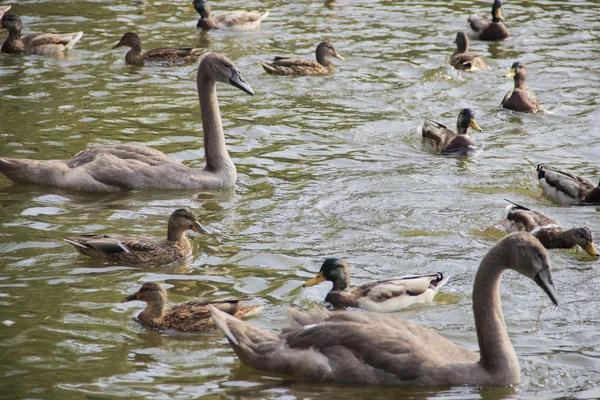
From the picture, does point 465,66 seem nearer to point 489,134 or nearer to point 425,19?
point 489,134

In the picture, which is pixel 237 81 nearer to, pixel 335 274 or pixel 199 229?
pixel 199 229

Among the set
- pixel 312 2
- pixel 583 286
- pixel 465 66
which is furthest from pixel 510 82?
pixel 583 286

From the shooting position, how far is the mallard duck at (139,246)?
960 centimetres

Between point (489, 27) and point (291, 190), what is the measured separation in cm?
995

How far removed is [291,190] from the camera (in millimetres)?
12250

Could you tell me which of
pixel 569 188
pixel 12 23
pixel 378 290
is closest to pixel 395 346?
pixel 378 290

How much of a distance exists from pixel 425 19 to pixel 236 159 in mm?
9550

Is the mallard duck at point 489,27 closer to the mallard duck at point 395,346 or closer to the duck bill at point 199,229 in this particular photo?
the duck bill at point 199,229

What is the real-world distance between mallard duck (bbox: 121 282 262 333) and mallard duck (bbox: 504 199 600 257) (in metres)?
3.75

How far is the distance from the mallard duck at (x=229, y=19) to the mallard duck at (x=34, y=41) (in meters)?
2.98

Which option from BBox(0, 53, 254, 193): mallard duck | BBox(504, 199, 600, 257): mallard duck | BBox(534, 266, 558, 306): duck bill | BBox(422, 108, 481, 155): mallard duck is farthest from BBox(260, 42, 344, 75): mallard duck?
BBox(534, 266, 558, 306): duck bill

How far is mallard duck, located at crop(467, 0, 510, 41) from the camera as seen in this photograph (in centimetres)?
2067

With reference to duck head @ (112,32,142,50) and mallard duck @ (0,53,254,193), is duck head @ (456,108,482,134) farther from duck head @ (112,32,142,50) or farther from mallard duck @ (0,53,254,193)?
duck head @ (112,32,142,50)

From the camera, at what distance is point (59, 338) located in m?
7.94
